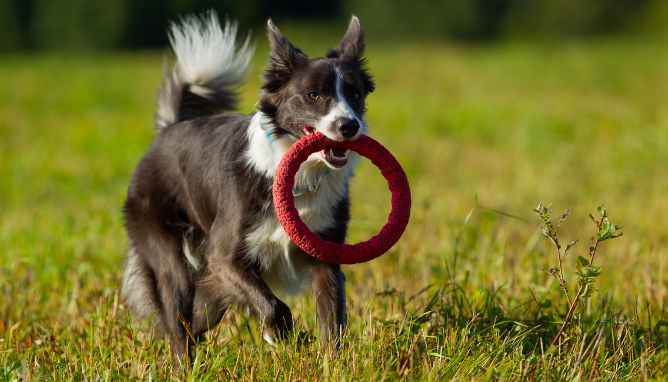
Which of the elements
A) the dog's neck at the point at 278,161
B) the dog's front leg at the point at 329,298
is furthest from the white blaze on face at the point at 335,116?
the dog's front leg at the point at 329,298

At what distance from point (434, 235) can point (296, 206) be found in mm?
2475

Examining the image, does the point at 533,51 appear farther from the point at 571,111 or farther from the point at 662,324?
the point at 662,324

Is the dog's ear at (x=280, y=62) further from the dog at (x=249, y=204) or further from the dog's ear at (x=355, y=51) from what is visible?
the dog's ear at (x=355, y=51)

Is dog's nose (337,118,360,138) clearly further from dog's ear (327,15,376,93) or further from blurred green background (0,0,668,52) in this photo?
blurred green background (0,0,668,52)

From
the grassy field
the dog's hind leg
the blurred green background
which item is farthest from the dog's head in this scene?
the blurred green background

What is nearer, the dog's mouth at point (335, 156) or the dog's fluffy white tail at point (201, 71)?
the dog's mouth at point (335, 156)

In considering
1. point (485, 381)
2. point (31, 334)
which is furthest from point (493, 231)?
A: point (31, 334)

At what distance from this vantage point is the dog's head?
2.97 metres

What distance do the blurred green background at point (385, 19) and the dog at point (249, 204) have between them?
84.6 ft

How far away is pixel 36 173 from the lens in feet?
28.4

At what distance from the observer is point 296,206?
318cm

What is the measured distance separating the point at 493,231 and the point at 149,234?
297 cm

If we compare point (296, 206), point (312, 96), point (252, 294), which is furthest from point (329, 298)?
point (312, 96)

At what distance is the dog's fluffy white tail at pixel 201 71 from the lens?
13.1 ft
